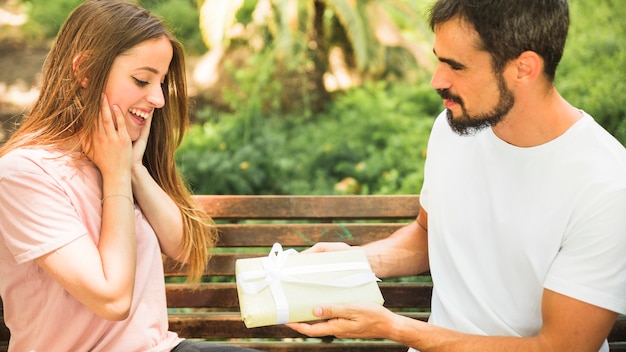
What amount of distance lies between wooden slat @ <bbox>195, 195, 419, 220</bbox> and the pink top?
0.67m

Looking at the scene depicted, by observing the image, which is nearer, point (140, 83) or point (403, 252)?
point (140, 83)

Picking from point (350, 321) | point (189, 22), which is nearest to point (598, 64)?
point (350, 321)

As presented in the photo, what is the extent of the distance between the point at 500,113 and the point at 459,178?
31 centimetres

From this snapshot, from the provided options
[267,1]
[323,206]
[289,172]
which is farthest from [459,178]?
[267,1]

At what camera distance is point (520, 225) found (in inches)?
88.3

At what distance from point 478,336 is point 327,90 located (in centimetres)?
632

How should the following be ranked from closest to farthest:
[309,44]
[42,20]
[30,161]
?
[30,161], [309,44], [42,20]

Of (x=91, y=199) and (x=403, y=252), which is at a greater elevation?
(x=91, y=199)

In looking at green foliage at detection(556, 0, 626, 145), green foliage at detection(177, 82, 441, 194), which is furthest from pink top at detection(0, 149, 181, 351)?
green foliage at detection(556, 0, 626, 145)

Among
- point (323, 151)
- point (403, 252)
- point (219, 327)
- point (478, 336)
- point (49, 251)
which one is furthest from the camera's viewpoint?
point (323, 151)

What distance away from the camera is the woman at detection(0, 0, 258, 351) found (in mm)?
2047

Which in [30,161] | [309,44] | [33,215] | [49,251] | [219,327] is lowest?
[219,327]

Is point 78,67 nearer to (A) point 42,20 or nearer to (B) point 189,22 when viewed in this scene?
(B) point 189,22

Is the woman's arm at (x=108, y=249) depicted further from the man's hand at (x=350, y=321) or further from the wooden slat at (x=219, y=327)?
the wooden slat at (x=219, y=327)
